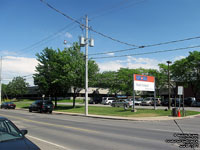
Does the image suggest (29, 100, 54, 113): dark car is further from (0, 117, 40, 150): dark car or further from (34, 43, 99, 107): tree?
(0, 117, 40, 150): dark car

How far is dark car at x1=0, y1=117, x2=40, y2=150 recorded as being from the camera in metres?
4.09

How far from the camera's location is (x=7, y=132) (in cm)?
500

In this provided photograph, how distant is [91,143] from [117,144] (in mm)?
1018

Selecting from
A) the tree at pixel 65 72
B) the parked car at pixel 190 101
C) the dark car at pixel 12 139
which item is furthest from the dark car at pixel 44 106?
the parked car at pixel 190 101

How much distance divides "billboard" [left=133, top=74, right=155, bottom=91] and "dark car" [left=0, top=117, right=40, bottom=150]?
2231cm

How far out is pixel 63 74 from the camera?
33344mm

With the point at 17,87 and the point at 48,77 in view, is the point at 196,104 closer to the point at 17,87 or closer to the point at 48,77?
the point at 48,77

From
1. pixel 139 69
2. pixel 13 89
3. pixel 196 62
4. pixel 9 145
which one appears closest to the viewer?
pixel 9 145

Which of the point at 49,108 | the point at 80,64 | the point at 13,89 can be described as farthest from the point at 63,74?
the point at 13,89

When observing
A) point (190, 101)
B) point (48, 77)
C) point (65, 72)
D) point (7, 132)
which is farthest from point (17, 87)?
point (7, 132)

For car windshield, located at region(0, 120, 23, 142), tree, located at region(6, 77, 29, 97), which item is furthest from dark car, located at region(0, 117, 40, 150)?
tree, located at region(6, 77, 29, 97)

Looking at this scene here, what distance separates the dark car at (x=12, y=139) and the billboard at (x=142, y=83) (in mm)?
22313

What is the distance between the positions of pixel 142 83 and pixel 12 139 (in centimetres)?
2448

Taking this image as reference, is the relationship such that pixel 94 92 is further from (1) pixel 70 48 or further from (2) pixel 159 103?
(1) pixel 70 48
